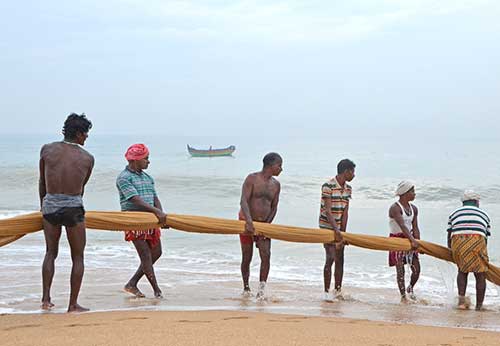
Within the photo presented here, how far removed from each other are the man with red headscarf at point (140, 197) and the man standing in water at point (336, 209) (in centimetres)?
183

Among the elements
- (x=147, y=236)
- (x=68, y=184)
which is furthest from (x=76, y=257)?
(x=147, y=236)

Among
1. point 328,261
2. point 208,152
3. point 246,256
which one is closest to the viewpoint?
point 246,256

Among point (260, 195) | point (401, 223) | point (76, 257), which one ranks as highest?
point (260, 195)

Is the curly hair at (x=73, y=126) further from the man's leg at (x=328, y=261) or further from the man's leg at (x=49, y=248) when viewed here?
the man's leg at (x=328, y=261)

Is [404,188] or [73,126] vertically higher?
[73,126]

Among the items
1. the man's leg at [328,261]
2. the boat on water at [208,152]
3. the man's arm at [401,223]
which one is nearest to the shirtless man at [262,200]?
the man's leg at [328,261]

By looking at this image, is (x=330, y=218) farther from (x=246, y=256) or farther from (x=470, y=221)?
(x=470, y=221)

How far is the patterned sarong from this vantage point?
23.4 ft

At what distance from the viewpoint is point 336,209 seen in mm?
7332

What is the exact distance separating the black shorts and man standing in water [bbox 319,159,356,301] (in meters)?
2.80

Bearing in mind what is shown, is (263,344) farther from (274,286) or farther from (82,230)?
(274,286)

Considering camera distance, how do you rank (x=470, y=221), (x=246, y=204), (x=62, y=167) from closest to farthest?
(x=62, y=167) → (x=246, y=204) → (x=470, y=221)

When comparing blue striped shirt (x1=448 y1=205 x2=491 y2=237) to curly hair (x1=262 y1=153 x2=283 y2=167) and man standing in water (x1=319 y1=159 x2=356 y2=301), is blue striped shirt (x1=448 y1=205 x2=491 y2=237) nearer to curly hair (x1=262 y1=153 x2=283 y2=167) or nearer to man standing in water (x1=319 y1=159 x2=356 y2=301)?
man standing in water (x1=319 y1=159 x2=356 y2=301)

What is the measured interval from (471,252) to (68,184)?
430cm
